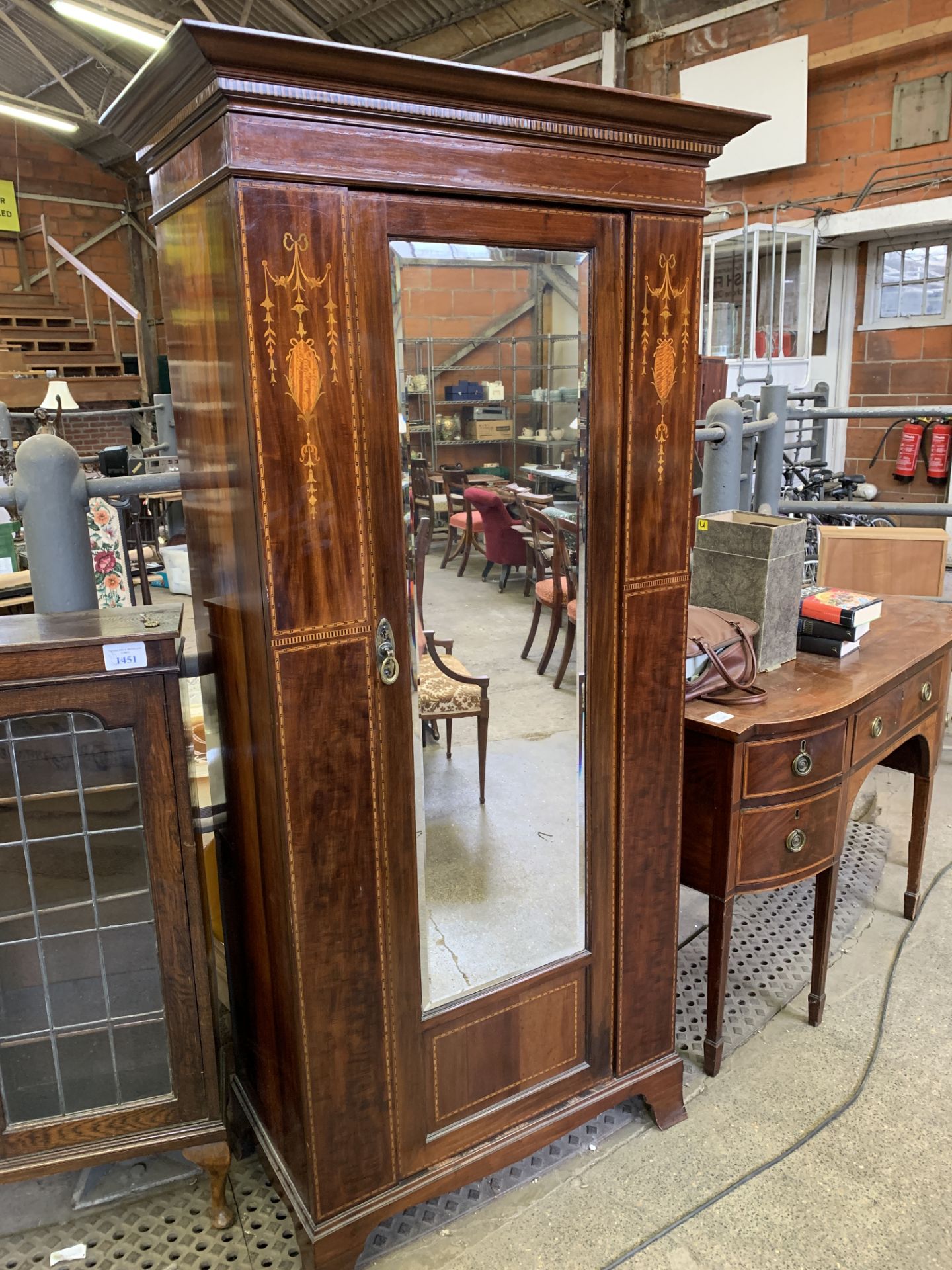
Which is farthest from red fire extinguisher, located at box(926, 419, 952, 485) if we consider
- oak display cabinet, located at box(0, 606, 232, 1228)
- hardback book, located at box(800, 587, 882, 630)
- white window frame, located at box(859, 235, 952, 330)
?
oak display cabinet, located at box(0, 606, 232, 1228)

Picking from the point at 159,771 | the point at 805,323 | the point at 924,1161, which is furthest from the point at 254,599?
the point at 805,323

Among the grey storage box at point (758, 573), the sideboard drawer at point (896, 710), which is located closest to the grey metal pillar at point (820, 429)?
the sideboard drawer at point (896, 710)

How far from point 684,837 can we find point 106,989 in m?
1.11

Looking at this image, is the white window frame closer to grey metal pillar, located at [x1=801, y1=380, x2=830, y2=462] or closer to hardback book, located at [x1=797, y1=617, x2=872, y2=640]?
grey metal pillar, located at [x1=801, y1=380, x2=830, y2=462]

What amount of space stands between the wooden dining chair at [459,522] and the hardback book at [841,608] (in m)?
1.00

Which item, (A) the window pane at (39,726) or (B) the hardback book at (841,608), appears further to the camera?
(B) the hardback book at (841,608)

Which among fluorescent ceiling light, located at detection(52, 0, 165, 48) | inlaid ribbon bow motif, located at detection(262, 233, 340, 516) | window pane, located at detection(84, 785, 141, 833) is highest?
fluorescent ceiling light, located at detection(52, 0, 165, 48)

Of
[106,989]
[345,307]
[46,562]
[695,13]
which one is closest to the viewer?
[345,307]

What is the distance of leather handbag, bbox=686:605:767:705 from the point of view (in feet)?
6.05

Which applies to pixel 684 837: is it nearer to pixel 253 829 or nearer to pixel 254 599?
pixel 253 829

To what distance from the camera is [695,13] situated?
7.34m

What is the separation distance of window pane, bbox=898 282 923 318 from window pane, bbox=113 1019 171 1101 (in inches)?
305

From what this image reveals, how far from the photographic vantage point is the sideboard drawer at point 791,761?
1747mm

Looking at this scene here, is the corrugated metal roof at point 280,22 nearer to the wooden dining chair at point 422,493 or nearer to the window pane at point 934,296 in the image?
the window pane at point 934,296
